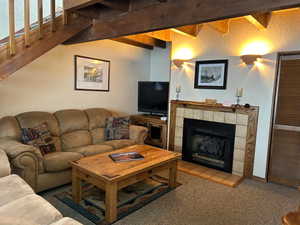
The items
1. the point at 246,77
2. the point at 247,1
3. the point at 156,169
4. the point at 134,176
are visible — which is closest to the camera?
the point at 247,1

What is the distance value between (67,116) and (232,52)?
9.93 ft

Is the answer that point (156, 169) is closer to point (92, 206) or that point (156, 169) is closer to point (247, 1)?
point (92, 206)

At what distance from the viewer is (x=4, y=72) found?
2197 mm

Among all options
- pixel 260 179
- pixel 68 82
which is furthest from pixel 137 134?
pixel 260 179

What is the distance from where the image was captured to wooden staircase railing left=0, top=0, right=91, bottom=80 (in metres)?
2.20

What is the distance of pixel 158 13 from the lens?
221cm

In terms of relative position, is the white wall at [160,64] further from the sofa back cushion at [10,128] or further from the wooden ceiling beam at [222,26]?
the sofa back cushion at [10,128]

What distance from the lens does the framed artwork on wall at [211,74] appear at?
3654 millimetres

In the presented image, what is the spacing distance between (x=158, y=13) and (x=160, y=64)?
310 cm

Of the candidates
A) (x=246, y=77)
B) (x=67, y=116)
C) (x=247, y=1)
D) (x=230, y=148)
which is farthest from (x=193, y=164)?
(x=247, y=1)

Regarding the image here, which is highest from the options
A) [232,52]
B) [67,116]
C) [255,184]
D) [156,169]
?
[232,52]

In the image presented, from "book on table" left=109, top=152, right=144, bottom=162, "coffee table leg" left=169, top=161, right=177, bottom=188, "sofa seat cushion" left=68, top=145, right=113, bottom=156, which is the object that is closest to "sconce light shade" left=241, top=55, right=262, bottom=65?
"coffee table leg" left=169, top=161, right=177, bottom=188

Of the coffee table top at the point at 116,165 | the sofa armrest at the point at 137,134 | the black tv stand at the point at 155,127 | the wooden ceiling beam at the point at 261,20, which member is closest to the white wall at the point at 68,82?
the black tv stand at the point at 155,127

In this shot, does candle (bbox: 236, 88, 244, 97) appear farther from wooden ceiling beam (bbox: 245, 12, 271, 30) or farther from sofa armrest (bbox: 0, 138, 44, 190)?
sofa armrest (bbox: 0, 138, 44, 190)
